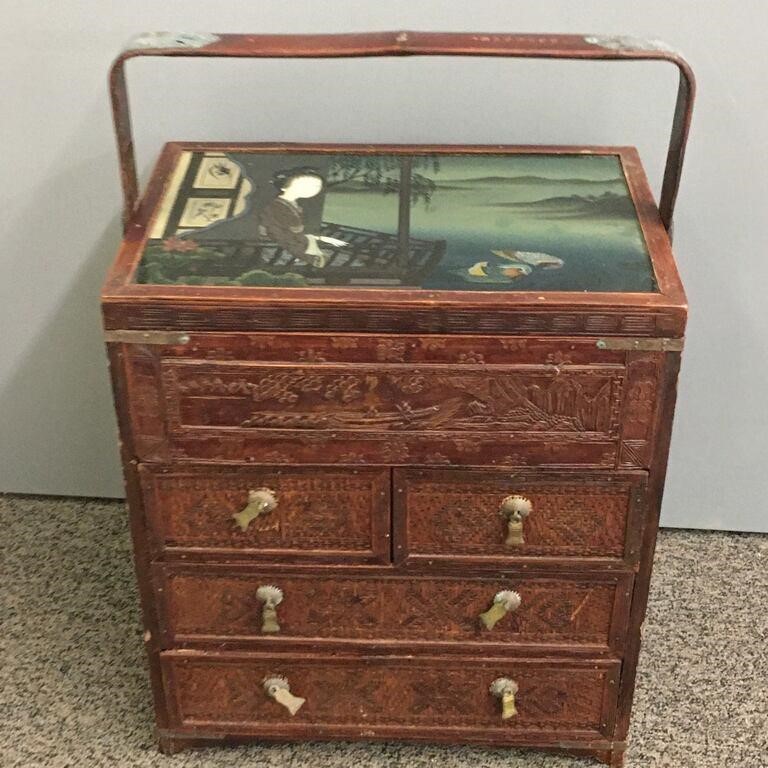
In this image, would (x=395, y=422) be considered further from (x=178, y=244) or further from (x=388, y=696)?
(x=388, y=696)

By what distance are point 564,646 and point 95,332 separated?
0.87 m

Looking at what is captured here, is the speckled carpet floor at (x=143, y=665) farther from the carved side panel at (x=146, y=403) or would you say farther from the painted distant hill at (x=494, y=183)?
the painted distant hill at (x=494, y=183)

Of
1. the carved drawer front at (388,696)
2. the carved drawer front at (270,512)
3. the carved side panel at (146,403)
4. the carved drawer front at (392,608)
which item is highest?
the carved side panel at (146,403)

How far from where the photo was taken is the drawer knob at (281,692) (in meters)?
1.41

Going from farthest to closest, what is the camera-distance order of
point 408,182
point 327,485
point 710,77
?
1. point 710,77
2. point 408,182
3. point 327,485

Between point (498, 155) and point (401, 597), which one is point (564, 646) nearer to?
point (401, 597)

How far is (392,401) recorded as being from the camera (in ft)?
3.85

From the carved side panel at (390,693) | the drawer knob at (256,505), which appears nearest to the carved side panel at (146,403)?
the drawer knob at (256,505)

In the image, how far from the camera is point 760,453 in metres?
1.77

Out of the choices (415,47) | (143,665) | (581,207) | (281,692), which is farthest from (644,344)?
(143,665)

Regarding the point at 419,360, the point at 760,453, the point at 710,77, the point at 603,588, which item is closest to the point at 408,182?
the point at 419,360

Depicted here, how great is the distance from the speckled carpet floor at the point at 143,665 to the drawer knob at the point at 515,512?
42 centimetres

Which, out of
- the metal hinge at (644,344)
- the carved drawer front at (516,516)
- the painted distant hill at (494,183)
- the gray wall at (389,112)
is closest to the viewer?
the metal hinge at (644,344)

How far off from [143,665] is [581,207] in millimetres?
925
